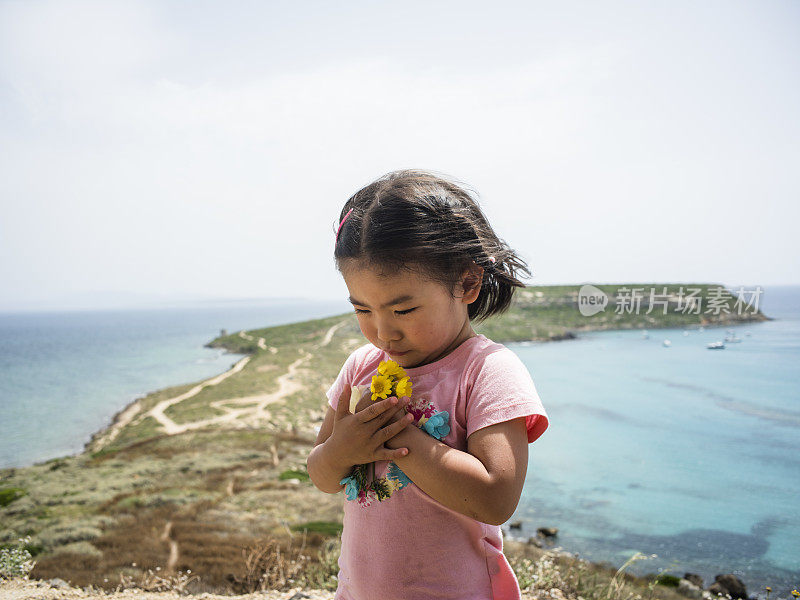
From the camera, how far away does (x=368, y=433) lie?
1.24m

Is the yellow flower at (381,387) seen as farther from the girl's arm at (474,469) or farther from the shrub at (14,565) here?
the shrub at (14,565)

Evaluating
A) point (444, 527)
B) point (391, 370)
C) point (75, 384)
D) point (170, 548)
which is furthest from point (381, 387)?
point (75, 384)

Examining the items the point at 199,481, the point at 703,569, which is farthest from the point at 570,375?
the point at 199,481

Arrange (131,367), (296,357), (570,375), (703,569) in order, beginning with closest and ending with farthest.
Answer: (703,569), (570,375), (296,357), (131,367)

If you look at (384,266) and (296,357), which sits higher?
(384,266)

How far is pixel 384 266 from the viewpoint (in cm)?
133

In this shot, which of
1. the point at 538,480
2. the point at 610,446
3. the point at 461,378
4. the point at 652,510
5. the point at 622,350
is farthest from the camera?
the point at 622,350

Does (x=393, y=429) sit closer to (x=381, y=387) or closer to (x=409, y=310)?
(x=381, y=387)

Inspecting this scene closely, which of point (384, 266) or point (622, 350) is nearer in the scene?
point (384, 266)

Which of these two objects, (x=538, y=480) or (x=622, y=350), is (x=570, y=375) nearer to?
(x=622, y=350)

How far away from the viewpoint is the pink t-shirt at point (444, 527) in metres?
1.31

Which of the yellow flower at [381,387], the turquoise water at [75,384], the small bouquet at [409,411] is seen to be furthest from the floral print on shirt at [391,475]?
the turquoise water at [75,384]

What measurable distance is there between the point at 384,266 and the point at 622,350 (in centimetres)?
4989

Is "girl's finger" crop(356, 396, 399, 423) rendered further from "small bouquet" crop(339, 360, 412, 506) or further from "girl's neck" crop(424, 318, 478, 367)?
"girl's neck" crop(424, 318, 478, 367)
